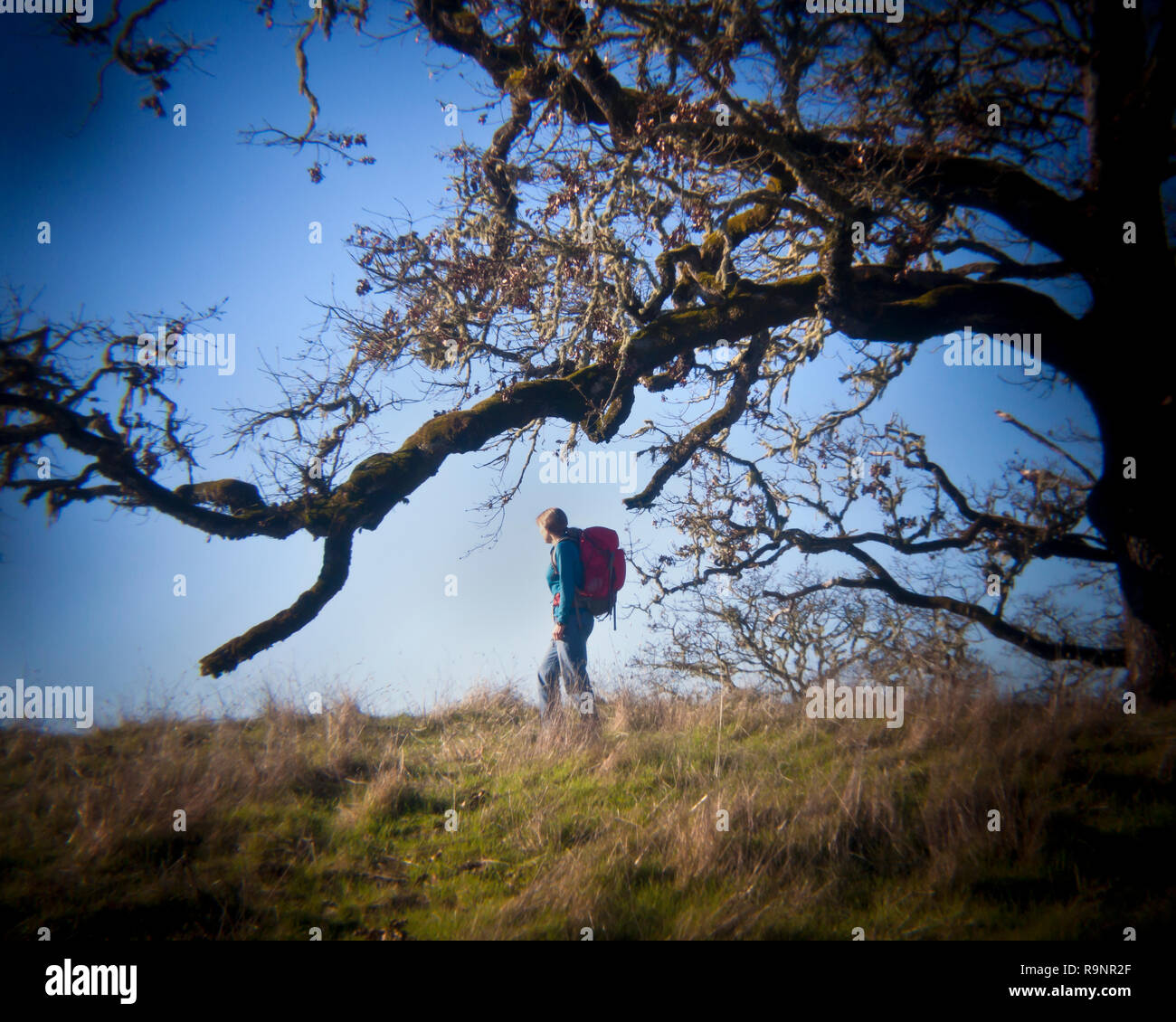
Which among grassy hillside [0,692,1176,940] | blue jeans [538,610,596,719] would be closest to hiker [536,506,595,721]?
blue jeans [538,610,596,719]

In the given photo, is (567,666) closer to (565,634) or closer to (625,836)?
(565,634)

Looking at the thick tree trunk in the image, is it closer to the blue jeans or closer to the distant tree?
the distant tree

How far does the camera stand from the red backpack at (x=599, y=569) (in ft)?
20.8

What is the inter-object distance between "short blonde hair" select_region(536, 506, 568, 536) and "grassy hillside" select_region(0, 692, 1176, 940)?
2.34 meters

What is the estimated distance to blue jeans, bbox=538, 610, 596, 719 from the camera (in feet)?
20.2

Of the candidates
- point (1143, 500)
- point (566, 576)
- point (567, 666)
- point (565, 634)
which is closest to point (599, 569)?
point (566, 576)

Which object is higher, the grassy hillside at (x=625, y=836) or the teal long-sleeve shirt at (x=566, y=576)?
the teal long-sleeve shirt at (x=566, y=576)

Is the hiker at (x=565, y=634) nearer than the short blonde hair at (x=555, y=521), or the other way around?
the hiker at (x=565, y=634)

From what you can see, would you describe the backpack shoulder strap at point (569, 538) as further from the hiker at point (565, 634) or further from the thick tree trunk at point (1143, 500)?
the thick tree trunk at point (1143, 500)

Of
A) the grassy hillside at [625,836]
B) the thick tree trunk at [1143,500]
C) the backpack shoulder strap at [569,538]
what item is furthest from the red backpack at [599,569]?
the thick tree trunk at [1143,500]

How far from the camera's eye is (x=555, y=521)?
663 cm

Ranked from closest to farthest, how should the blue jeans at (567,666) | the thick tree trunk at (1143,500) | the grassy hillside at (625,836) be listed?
the grassy hillside at (625,836) → the thick tree trunk at (1143,500) → the blue jeans at (567,666)

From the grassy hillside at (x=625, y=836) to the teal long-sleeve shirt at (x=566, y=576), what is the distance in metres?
1.40

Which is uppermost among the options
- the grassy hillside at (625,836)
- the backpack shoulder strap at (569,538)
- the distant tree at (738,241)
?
the distant tree at (738,241)
